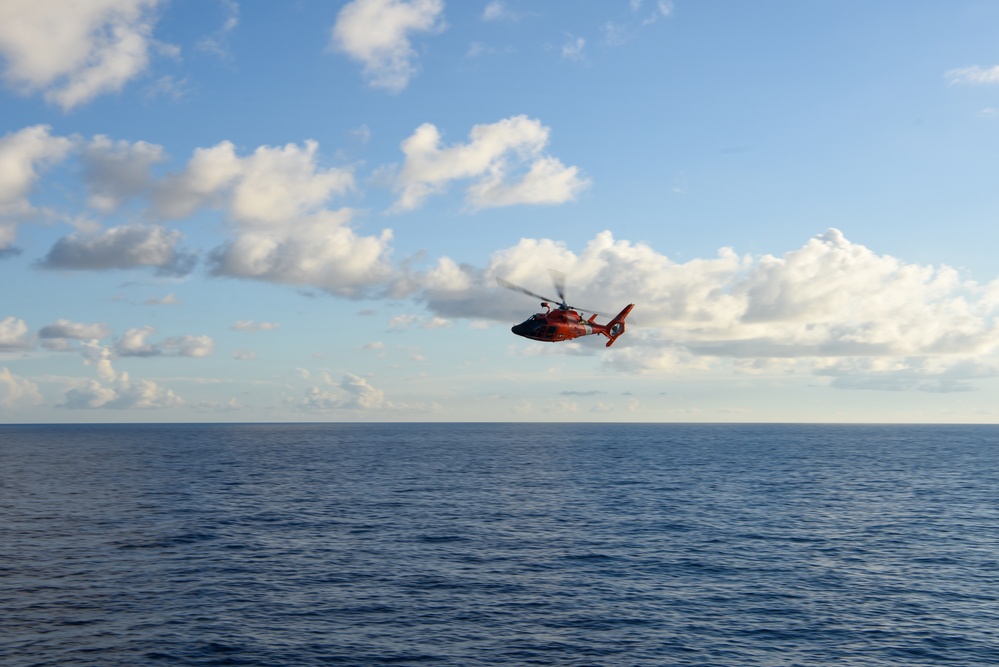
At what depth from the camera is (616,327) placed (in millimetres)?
74625

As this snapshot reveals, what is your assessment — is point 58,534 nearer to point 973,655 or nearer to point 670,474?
point 973,655

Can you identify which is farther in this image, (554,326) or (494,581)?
(494,581)

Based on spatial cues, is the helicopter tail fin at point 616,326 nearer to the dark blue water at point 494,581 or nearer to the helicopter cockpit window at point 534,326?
the helicopter cockpit window at point 534,326

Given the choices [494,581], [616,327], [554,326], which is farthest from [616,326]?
[494,581]

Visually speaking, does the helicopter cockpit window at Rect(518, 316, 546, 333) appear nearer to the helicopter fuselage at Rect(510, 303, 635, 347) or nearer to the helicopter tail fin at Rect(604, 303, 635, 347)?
the helicopter fuselage at Rect(510, 303, 635, 347)

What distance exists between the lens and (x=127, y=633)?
6266cm

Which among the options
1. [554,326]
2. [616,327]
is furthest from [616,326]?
[554,326]

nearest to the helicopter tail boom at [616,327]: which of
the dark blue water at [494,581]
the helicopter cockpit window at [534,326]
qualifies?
the helicopter cockpit window at [534,326]

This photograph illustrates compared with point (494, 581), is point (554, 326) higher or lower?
higher

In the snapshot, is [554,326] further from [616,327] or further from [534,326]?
[616,327]

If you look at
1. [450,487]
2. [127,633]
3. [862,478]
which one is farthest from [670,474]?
[127,633]

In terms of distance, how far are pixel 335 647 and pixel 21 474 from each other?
175 meters

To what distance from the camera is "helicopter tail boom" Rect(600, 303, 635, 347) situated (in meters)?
73.6

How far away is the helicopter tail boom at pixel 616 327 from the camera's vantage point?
241ft
